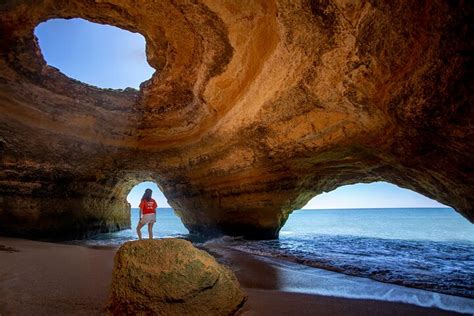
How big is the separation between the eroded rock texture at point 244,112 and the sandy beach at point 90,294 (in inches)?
111

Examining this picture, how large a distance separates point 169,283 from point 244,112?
186 inches

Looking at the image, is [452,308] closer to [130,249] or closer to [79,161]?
[130,249]

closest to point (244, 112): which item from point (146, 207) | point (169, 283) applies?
point (146, 207)

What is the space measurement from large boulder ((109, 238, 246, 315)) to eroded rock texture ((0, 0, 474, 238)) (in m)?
3.46

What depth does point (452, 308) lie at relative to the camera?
2803 millimetres

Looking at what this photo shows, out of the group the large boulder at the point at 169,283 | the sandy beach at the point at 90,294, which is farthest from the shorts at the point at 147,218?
the large boulder at the point at 169,283

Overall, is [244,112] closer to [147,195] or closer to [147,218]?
[147,195]

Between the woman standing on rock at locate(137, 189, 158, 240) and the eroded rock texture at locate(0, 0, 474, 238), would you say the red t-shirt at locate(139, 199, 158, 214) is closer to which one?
the woman standing on rock at locate(137, 189, 158, 240)

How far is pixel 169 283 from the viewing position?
2275 millimetres

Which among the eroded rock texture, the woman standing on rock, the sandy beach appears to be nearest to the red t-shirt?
the woman standing on rock

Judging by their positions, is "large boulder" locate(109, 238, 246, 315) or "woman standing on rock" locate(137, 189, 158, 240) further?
"woman standing on rock" locate(137, 189, 158, 240)

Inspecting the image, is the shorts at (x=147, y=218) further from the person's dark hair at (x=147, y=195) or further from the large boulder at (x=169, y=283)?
the large boulder at (x=169, y=283)

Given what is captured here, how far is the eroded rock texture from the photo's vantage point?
3570mm

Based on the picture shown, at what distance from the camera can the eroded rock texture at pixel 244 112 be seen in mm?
3570
